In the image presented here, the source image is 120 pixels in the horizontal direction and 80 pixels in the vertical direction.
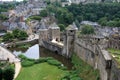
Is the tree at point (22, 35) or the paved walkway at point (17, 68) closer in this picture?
the paved walkway at point (17, 68)

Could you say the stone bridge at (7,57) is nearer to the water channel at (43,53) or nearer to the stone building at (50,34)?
the water channel at (43,53)

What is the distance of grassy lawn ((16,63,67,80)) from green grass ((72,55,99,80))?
2.36m

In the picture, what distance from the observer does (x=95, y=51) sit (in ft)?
108

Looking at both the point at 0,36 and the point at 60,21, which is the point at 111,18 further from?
the point at 0,36

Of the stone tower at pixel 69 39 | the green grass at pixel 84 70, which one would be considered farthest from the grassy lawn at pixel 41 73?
the stone tower at pixel 69 39

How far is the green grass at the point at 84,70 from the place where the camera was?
31141 mm

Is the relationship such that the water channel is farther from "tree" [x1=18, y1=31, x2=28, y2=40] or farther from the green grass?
"tree" [x1=18, y1=31, x2=28, y2=40]

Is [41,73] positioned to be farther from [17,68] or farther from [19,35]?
[19,35]

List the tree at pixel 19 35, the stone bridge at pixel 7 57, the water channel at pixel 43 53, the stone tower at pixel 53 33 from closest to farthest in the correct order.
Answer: the stone bridge at pixel 7 57, the water channel at pixel 43 53, the stone tower at pixel 53 33, the tree at pixel 19 35

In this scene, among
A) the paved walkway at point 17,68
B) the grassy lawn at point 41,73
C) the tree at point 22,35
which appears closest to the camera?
the grassy lawn at point 41,73

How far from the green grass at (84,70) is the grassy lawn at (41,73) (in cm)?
236

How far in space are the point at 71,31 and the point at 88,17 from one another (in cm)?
4267

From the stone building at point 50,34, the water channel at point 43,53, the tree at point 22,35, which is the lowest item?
the water channel at point 43,53

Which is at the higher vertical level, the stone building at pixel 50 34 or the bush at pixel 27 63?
the stone building at pixel 50 34
